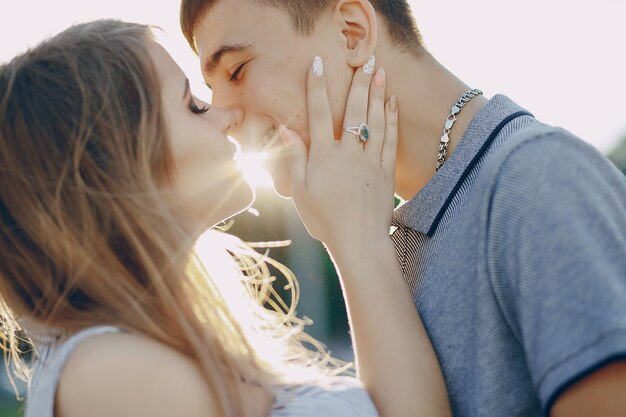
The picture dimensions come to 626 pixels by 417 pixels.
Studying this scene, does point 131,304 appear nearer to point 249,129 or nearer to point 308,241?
point 249,129

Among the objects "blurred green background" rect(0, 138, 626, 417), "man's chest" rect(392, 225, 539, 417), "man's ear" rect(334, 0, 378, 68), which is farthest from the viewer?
"blurred green background" rect(0, 138, 626, 417)

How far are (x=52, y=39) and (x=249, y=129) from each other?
0.81m

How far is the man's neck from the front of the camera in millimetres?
2410

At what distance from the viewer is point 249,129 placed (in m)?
2.77

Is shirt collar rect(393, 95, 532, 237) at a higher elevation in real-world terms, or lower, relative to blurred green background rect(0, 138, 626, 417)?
higher

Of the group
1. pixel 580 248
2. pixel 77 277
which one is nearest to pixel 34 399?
pixel 77 277

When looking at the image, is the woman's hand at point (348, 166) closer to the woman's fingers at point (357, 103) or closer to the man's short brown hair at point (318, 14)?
the woman's fingers at point (357, 103)

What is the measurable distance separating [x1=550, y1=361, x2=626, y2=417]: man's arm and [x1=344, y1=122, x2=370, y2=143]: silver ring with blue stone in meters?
1.19

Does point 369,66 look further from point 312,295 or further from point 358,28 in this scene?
point 312,295

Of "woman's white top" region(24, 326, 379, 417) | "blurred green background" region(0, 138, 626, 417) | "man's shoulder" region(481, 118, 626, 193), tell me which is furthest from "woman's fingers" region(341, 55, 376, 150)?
"blurred green background" region(0, 138, 626, 417)

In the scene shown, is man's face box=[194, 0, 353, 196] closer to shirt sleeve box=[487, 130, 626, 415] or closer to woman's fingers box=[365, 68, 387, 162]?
woman's fingers box=[365, 68, 387, 162]

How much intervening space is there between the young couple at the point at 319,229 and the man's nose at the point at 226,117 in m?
0.02

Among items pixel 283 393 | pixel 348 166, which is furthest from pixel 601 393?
pixel 348 166

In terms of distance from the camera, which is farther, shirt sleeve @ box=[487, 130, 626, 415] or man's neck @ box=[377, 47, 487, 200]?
man's neck @ box=[377, 47, 487, 200]
